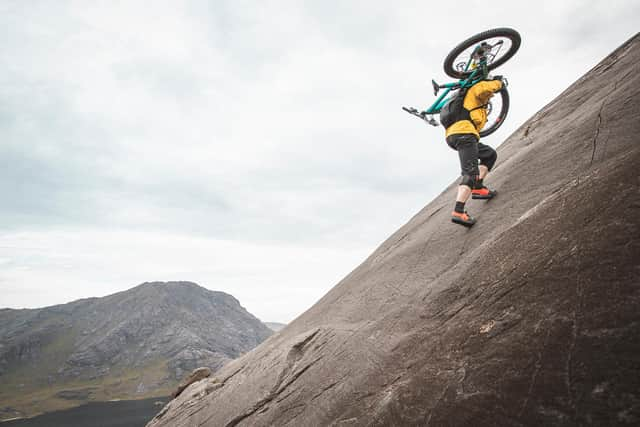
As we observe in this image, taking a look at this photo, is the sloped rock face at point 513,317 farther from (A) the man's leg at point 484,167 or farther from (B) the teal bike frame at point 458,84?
(B) the teal bike frame at point 458,84

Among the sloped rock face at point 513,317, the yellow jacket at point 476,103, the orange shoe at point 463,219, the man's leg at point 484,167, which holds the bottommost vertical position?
the sloped rock face at point 513,317

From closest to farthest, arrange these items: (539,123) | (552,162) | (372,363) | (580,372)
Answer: (580,372), (372,363), (552,162), (539,123)

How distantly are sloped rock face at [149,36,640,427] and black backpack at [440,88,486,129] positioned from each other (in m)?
2.23

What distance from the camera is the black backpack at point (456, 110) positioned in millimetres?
7793

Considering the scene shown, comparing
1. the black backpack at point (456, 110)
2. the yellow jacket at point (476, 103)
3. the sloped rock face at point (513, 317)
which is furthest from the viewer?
the black backpack at point (456, 110)

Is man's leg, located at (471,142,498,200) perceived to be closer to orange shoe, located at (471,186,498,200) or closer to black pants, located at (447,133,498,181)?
orange shoe, located at (471,186,498,200)

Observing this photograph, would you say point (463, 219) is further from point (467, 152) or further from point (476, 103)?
point (476, 103)

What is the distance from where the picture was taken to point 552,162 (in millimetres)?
7383

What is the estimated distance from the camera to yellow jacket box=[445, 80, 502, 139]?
24.7 feet

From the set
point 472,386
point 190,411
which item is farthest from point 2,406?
point 472,386

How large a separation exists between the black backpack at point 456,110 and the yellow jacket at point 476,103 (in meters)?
0.08

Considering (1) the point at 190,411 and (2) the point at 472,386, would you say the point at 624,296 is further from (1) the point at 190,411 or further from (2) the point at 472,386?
(1) the point at 190,411

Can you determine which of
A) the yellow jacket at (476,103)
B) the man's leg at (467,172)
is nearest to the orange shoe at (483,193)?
the man's leg at (467,172)

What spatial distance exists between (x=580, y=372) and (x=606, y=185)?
300cm
